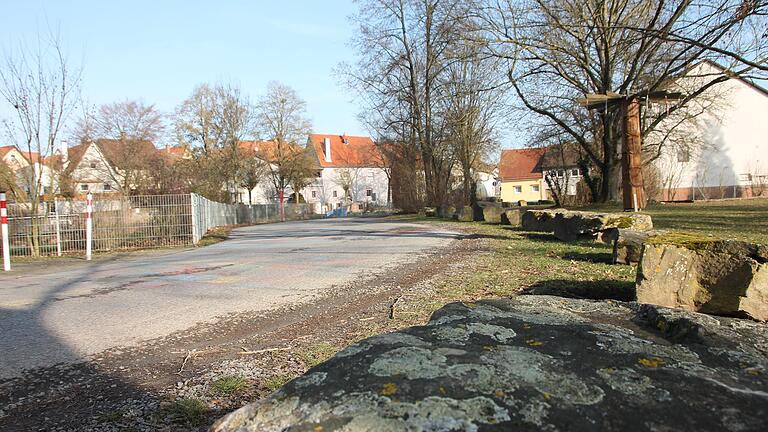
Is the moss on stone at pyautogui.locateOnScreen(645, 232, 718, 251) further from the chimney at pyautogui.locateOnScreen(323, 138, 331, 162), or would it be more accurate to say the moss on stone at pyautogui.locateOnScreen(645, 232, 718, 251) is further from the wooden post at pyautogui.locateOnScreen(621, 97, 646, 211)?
the chimney at pyautogui.locateOnScreen(323, 138, 331, 162)

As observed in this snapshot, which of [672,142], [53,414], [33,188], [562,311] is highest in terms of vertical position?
[672,142]

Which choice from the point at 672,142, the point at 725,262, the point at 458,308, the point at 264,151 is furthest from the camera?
the point at 264,151

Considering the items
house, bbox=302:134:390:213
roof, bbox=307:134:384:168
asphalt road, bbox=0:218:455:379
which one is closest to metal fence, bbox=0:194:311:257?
asphalt road, bbox=0:218:455:379

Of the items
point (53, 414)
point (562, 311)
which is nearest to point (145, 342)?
point (53, 414)

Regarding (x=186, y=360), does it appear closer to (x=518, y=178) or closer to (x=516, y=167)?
(x=518, y=178)

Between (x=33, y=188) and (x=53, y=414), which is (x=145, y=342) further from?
(x=33, y=188)

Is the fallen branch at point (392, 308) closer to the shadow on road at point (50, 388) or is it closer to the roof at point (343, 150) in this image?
the shadow on road at point (50, 388)

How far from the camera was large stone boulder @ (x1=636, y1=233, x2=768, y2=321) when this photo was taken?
4273 millimetres

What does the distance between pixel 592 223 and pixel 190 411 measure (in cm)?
999

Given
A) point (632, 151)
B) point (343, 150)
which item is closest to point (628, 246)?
point (632, 151)

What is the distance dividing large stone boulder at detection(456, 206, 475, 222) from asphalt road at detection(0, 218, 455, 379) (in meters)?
12.5

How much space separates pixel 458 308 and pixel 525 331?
1.64 ft

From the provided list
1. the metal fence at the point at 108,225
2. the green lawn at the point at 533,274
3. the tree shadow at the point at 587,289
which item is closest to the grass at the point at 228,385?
the green lawn at the point at 533,274

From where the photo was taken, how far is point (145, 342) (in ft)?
16.2
